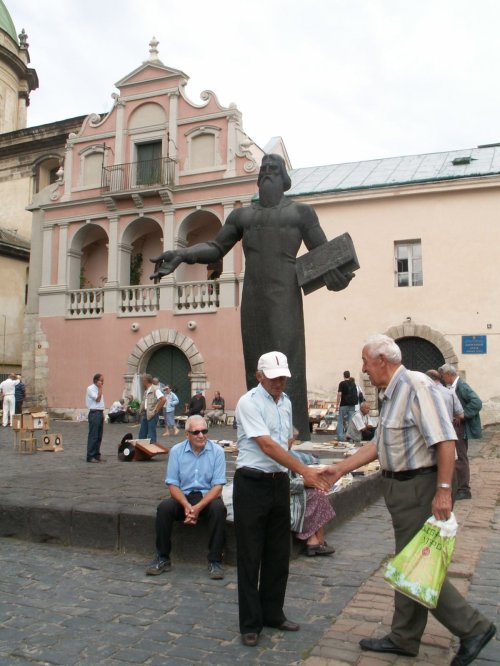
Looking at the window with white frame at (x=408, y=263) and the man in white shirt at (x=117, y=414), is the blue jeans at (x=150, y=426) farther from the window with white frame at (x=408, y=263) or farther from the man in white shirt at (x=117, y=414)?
the window with white frame at (x=408, y=263)

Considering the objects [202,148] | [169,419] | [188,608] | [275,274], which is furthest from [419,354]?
[188,608]

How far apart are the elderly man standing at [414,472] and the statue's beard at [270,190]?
2.80m

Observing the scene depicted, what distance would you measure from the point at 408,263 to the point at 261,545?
17039 mm

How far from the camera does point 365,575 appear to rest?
193 inches

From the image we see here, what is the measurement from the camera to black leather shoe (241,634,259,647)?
3570mm

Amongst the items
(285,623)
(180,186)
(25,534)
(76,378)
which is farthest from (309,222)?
(76,378)

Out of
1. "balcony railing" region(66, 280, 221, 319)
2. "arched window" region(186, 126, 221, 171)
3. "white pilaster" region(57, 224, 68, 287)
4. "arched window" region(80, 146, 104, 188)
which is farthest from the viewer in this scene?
"arched window" region(80, 146, 104, 188)

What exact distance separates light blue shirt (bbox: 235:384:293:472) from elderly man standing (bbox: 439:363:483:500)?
493 cm

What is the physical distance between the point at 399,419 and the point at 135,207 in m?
21.7

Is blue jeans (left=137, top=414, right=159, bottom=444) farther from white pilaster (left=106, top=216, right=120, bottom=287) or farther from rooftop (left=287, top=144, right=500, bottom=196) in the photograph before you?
white pilaster (left=106, top=216, right=120, bottom=287)

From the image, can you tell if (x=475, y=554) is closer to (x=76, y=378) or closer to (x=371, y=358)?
(x=371, y=358)

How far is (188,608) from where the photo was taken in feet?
13.7

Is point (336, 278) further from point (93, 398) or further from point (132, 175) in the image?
point (132, 175)

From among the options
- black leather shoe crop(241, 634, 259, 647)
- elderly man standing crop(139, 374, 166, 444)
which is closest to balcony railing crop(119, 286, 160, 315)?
elderly man standing crop(139, 374, 166, 444)
